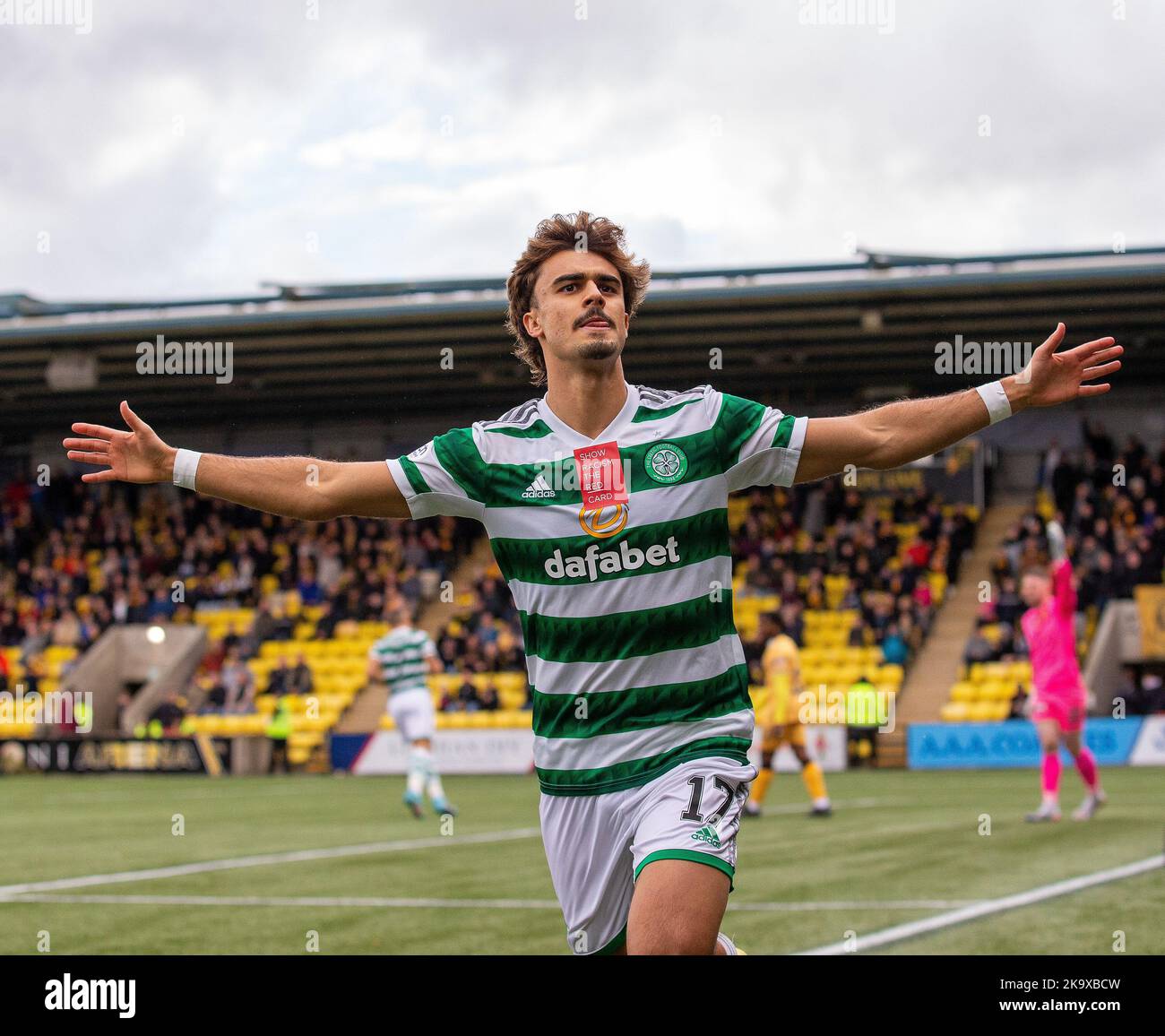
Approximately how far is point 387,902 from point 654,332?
2180cm

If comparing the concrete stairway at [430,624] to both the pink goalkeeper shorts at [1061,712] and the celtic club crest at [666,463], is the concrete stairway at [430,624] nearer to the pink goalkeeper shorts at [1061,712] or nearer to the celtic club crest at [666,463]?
the pink goalkeeper shorts at [1061,712]

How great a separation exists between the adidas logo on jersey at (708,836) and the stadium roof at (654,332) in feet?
75.7

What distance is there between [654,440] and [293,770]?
2803 centimetres

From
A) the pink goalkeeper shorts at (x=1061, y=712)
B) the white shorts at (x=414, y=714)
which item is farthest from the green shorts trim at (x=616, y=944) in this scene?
the white shorts at (x=414, y=714)

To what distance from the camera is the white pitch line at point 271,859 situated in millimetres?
11898

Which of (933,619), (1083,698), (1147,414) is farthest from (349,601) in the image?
(1083,698)

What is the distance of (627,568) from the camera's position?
4902 mm

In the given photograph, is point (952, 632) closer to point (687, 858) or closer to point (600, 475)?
point (600, 475)

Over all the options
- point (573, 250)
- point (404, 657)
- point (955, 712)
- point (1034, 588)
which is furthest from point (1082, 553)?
point (573, 250)

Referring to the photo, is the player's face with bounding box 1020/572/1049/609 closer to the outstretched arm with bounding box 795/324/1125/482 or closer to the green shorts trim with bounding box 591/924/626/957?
the outstretched arm with bounding box 795/324/1125/482

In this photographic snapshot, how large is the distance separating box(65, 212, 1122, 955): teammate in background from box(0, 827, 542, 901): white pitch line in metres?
7.22

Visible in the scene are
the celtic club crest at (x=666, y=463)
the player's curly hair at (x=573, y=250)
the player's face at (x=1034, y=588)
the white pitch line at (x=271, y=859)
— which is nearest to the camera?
the celtic club crest at (x=666, y=463)

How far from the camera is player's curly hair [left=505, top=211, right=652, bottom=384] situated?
17.4ft

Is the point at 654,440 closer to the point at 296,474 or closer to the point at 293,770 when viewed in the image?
the point at 296,474
